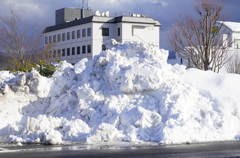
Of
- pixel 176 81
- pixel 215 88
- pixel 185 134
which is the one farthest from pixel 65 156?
pixel 215 88

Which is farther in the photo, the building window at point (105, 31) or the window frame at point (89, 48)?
the building window at point (105, 31)

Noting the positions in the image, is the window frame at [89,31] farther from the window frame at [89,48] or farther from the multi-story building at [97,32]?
the window frame at [89,48]

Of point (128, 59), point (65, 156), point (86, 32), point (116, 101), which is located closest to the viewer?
point (65, 156)

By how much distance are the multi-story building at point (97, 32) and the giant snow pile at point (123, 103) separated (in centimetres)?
4010

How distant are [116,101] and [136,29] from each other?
4650 cm

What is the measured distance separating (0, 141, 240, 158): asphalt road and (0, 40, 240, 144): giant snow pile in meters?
0.99

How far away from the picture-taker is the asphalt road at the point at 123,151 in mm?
11906

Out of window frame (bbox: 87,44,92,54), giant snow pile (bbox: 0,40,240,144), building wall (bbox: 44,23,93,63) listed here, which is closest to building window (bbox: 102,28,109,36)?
building wall (bbox: 44,23,93,63)

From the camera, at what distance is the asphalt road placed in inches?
469

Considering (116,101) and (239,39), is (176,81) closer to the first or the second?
(116,101)

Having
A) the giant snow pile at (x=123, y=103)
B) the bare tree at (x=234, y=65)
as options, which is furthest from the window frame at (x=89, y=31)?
the giant snow pile at (x=123, y=103)

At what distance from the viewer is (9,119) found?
56.7 ft

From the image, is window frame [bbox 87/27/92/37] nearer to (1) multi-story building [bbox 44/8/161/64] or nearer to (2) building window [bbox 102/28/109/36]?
(1) multi-story building [bbox 44/8/161/64]

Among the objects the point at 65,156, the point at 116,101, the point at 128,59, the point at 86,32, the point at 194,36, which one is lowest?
the point at 65,156
